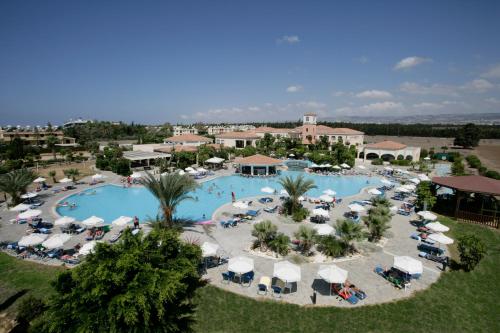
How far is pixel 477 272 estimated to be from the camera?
13.1 metres

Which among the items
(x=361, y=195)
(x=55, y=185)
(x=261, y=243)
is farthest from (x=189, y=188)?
(x=55, y=185)

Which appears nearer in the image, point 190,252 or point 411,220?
point 190,252

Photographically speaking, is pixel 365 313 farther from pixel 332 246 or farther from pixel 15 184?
pixel 15 184

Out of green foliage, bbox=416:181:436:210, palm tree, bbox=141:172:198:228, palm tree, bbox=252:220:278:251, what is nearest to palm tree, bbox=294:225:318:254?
palm tree, bbox=252:220:278:251

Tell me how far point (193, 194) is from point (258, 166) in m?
11.7

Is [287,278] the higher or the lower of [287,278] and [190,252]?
the lower

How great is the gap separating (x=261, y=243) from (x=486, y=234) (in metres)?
14.7

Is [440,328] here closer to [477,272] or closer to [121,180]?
[477,272]

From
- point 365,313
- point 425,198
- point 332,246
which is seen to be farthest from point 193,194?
point 365,313

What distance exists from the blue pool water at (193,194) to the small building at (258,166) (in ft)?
6.52

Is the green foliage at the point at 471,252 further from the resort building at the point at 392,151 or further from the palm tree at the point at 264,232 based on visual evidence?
the resort building at the point at 392,151

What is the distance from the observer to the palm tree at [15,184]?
73.8ft

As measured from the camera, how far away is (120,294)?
20.0ft

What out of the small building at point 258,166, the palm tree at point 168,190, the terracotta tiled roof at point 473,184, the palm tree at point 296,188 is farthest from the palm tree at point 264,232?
the small building at point 258,166
